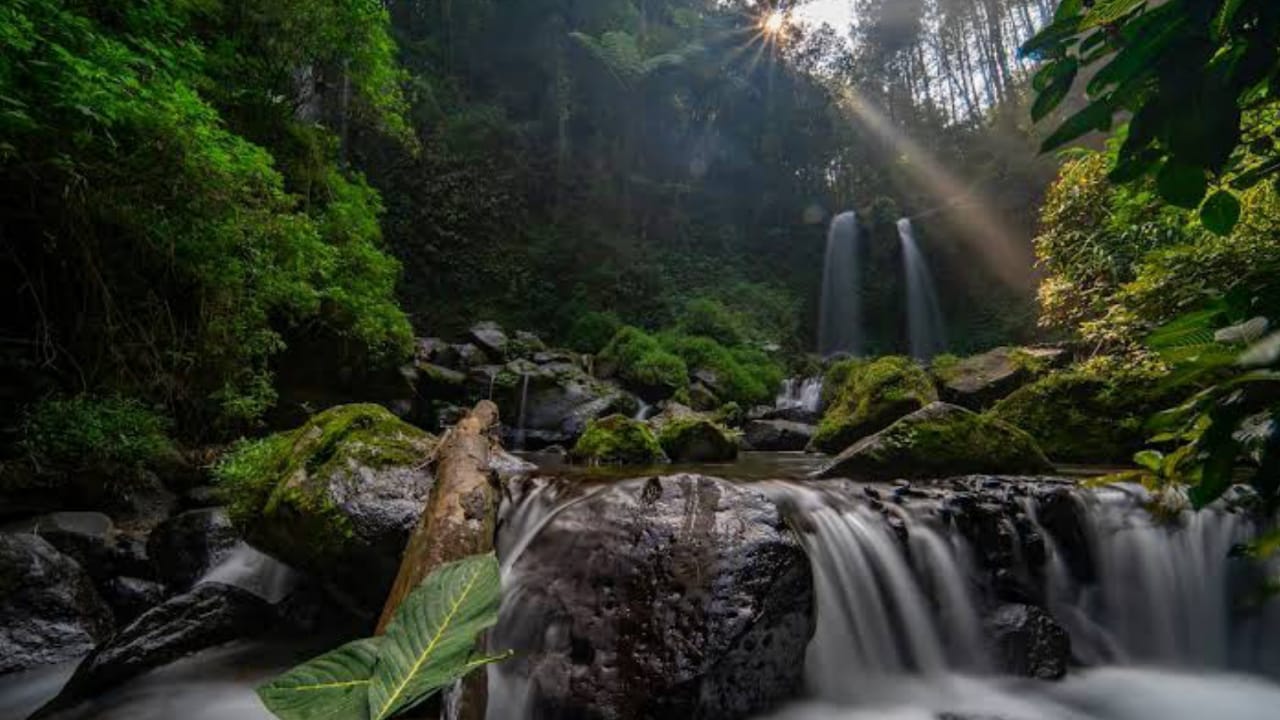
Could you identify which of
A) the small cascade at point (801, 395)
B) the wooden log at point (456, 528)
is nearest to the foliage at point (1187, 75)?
the wooden log at point (456, 528)

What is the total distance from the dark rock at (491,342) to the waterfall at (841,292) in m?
12.8

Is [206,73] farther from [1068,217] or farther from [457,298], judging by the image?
[457,298]

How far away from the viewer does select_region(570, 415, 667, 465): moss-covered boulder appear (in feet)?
22.8

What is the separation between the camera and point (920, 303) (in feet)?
69.0

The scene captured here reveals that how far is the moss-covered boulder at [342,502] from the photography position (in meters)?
3.31

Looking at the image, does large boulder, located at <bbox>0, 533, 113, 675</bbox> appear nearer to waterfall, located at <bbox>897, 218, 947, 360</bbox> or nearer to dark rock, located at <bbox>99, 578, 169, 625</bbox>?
dark rock, located at <bbox>99, 578, 169, 625</bbox>

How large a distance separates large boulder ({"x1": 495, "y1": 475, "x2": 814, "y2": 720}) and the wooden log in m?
0.47

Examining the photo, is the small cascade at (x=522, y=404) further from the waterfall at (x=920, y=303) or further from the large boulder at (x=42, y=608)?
the waterfall at (x=920, y=303)

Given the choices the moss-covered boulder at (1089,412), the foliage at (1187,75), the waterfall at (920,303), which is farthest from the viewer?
the waterfall at (920,303)

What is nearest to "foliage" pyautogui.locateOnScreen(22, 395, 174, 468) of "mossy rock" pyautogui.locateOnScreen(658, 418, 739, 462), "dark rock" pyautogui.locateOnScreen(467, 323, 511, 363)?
"mossy rock" pyautogui.locateOnScreen(658, 418, 739, 462)

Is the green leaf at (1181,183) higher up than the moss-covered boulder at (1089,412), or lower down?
lower down

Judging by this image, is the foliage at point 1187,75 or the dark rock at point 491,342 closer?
the foliage at point 1187,75

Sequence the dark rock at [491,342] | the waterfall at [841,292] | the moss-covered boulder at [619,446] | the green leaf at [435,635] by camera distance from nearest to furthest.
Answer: the green leaf at [435,635] < the moss-covered boulder at [619,446] < the dark rock at [491,342] < the waterfall at [841,292]

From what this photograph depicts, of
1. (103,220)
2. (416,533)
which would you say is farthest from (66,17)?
(416,533)
